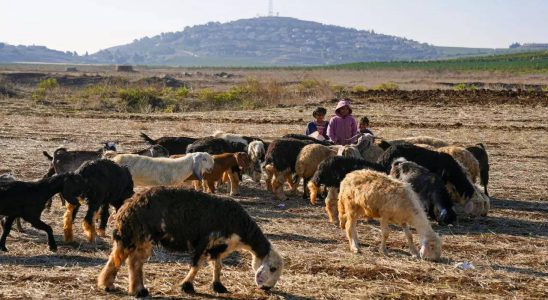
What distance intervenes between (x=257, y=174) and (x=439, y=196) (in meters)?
4.85

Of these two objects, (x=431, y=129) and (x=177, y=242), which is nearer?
(x=177, y=242)

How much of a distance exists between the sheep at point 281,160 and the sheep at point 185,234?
6227 mm

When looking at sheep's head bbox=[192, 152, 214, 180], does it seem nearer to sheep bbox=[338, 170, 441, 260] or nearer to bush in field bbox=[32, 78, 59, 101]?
sheep bbox=[338, 170, 441, 260]

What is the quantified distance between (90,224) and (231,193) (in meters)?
5.02

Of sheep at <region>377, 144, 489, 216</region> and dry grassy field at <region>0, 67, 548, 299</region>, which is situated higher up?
sheep at <region>377, 144, 489, 216</region>

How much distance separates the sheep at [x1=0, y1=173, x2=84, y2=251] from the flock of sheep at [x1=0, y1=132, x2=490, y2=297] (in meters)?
0.01

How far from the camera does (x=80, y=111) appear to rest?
33.3 metres

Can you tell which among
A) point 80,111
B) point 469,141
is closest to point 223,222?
point 469,141

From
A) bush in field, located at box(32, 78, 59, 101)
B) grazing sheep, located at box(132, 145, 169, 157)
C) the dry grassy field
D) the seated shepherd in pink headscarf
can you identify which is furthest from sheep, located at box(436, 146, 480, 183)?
bush in field, located at box(32, 78, 59, 101)

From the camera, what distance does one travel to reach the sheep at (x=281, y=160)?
14.2 m

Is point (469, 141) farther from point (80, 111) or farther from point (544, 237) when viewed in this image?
point (80, 111)

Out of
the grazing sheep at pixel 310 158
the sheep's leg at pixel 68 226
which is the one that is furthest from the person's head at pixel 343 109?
the sheep's leg at pixel 68 226

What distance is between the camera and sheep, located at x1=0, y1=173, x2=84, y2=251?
968cm

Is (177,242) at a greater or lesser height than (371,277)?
greater
